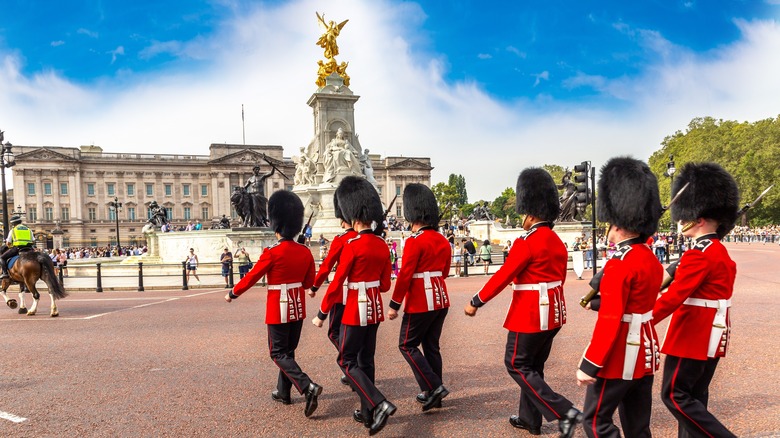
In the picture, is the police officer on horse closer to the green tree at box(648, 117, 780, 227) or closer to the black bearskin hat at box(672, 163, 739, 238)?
the black bearskin hat at box(672, 163, 739, 238)

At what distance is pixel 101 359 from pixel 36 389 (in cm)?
136

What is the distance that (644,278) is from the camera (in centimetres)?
352

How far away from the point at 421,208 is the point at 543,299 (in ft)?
6.42

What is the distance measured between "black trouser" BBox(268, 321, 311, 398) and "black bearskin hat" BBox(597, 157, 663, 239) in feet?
9.89

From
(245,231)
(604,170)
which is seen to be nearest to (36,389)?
(604,170)

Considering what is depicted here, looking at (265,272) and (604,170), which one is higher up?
(604,170)

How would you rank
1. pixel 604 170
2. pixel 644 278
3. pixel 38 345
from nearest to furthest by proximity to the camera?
pixel 644 278, pixel 604 170, pixel 38 345

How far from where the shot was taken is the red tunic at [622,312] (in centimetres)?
342

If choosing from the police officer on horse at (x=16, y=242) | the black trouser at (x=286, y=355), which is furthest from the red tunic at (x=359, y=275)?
the police officer on horse at (x=16, y=242)

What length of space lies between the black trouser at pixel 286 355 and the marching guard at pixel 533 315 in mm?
1729

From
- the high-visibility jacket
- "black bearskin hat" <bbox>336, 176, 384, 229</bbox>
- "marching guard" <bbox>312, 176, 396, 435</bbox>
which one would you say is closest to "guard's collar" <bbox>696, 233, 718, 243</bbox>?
"marching guard" <bbox>312, 176, 396, 435</bbox>

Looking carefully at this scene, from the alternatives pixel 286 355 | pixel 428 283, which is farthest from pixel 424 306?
Result: pixel 286 355

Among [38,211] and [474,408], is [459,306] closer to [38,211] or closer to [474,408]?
[474,408]

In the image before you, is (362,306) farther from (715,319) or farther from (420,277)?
(715,319)
